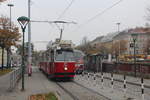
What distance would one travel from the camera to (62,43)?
25.9 meters

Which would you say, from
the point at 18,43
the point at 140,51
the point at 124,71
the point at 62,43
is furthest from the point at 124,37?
the point at 62,43

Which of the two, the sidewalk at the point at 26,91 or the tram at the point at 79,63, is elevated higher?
the tram at the point at 79,63

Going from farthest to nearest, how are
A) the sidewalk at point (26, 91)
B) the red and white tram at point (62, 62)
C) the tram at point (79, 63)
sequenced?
the tram at point (79, 63), the red and white tram at point (62, 62), the sidewalk at point (26, 91)

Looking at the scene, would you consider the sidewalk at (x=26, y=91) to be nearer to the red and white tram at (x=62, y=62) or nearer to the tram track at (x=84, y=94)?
the tram track at (x=84, y=94)

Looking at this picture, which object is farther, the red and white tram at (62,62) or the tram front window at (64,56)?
the tram front window at (64,56)

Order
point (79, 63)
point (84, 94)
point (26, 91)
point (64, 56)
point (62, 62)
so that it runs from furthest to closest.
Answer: point (79, 63)
point (64, 56)
point (62, 62)
point (26, 91)
point (84, 94)

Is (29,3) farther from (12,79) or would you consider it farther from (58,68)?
(12,79)

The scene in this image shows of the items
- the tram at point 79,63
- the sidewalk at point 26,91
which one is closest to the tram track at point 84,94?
the sidewalk at point 26,91

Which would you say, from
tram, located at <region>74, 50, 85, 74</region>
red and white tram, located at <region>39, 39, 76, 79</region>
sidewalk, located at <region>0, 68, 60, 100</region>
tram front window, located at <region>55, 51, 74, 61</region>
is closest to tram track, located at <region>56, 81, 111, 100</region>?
sidewalk, located at <region>0, 68, 60, 100</region>

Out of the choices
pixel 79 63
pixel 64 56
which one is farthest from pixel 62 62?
pixel 79 63

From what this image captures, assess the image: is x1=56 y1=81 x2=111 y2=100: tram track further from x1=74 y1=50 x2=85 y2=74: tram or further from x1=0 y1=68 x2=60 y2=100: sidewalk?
x1=74 y1=50 x2=85 y2=74: tram

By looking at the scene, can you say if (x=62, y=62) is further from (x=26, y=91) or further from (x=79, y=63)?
(x=79, y=63)

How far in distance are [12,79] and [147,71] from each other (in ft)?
45.4

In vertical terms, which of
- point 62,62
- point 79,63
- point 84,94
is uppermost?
point 62,62
